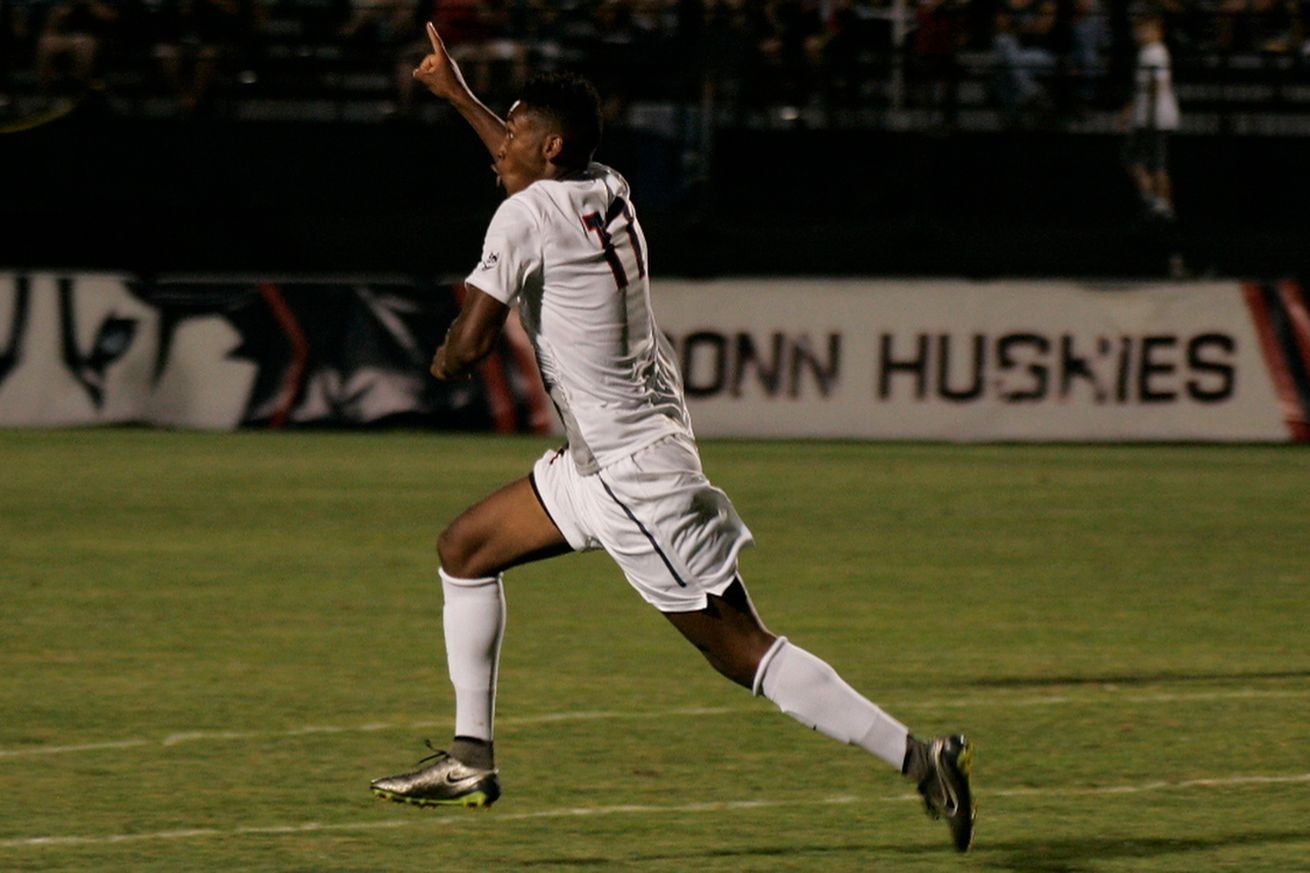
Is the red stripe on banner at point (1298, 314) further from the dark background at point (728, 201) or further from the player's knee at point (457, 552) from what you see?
the player's knee at point (457, 552)

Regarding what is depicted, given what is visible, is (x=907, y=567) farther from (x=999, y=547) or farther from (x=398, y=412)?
(x=398, y=412)

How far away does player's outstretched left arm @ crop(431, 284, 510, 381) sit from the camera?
19.1ft

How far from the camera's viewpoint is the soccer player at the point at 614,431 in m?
5.95

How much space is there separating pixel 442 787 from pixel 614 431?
112 centimetres

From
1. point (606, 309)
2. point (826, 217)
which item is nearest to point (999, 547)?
point (606, 309)

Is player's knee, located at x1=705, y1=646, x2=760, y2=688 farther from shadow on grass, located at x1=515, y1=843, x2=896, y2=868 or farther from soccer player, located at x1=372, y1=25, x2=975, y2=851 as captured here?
shadow on grass, located at x1=515, y1=843, x2=896, y2=868

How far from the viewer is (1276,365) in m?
17.9

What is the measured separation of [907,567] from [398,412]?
7.00 meters

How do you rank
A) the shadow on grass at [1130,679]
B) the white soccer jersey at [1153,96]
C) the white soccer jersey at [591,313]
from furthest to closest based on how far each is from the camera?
the white soccer jersey at [1153,96] < the shadow on grass at [1130,679] < the white soccer jersey at [591,313]

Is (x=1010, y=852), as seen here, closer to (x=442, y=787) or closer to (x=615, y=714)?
(x=442, y=787)

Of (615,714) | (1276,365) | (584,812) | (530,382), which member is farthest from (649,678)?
(1276,365)

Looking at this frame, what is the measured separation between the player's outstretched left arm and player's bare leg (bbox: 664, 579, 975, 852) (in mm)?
858

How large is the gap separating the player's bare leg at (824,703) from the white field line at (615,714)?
2.00 metres

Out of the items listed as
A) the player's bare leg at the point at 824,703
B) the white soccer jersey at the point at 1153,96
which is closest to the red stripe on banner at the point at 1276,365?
the white soccer jersey at the point at 1153,96
